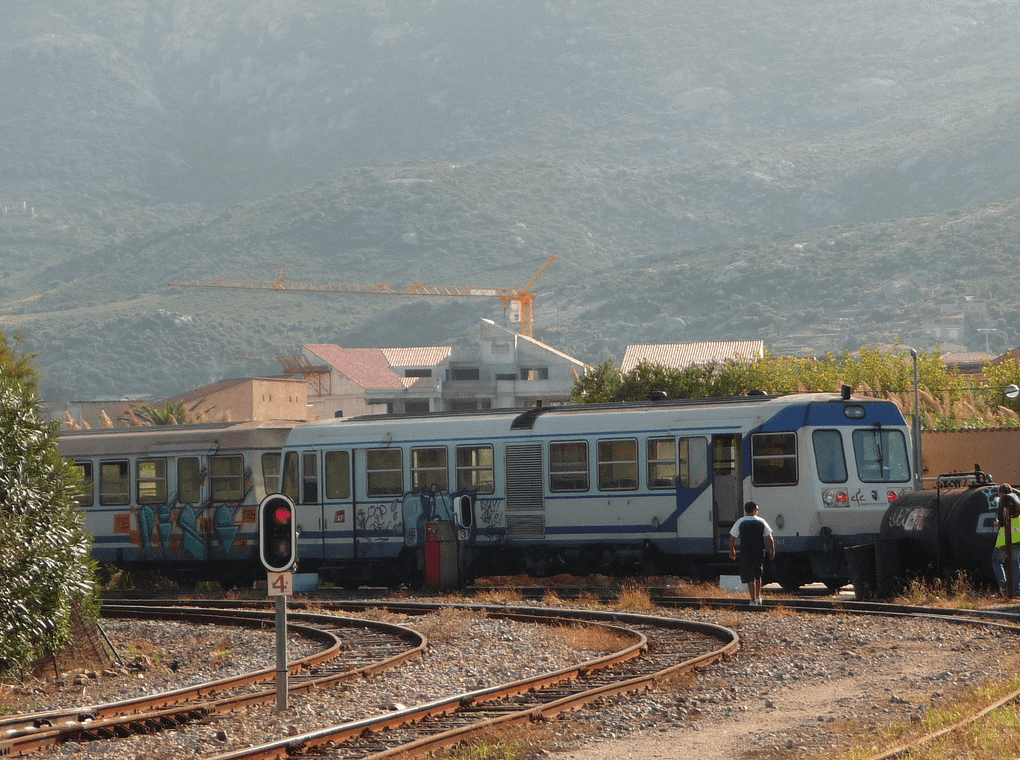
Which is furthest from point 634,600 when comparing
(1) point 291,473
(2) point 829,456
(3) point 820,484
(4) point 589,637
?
(1) point 291,473

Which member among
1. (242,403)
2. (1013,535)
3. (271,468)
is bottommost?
(1013,535)

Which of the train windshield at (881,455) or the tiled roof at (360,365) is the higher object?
the tiled roof at (360,365)

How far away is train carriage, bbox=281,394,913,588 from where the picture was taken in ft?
76.3

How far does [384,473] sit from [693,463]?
5.97m

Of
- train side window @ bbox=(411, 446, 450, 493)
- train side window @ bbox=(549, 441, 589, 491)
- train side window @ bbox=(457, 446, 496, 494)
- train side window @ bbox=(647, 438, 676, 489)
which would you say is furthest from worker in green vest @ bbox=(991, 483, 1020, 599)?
train side window @ bbox=(411, 446, 450, 493)

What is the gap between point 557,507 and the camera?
979 inches

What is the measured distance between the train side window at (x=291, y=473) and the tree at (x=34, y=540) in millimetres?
10909

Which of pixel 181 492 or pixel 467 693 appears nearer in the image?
pixel 467 693

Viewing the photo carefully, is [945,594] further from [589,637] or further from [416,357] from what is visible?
[416,357]

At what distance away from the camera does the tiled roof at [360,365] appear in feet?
393

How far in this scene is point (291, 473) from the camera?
2720 centimetres

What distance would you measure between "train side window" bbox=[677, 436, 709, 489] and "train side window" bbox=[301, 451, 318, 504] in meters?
7.17

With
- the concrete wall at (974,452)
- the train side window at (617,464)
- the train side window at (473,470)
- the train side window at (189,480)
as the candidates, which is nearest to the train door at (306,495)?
the train side window at (189,480)

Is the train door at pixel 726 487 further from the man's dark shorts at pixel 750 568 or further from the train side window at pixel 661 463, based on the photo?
the man's dark shorts at pixel 750 568
